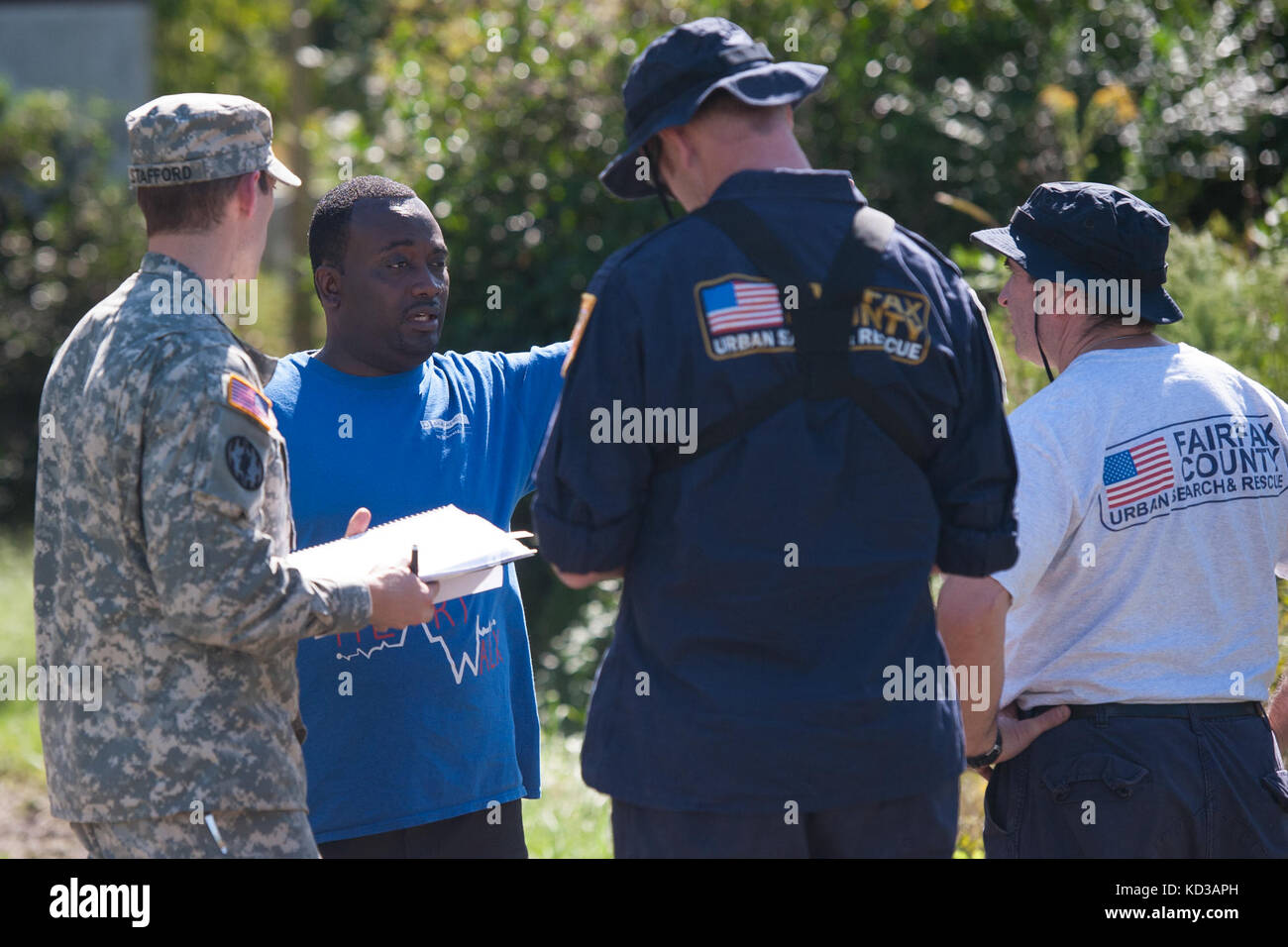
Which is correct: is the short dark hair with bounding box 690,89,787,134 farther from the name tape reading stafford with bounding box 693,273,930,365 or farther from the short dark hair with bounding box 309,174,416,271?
the short dark hair with bounding box 309,174,416,271

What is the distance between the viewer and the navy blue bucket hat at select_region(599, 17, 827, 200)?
2410 mm

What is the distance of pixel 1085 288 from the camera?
10.2 ft

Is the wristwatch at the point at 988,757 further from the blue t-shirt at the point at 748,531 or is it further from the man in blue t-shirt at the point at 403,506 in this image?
the man in blue t-shirt at the point at 403,506

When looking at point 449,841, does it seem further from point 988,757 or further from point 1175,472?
point 1175,472

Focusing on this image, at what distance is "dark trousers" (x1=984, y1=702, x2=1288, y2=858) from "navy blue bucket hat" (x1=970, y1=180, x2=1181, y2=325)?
861mm

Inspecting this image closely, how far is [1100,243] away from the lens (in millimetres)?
3064

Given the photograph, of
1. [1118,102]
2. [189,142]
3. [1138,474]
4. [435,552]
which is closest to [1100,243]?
[1138,474]

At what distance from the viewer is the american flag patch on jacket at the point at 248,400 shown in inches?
99.1

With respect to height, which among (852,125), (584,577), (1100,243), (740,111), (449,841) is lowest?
(449,841)

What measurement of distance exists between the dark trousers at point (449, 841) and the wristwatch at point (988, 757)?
1047 mm

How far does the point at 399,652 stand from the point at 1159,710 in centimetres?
163

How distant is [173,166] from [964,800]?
3.41m
